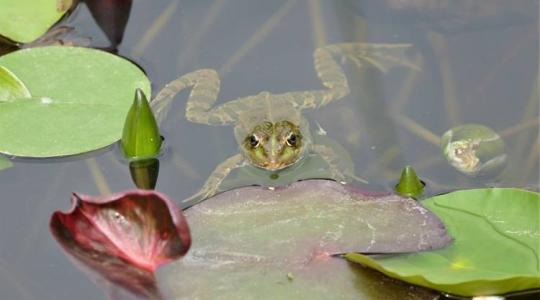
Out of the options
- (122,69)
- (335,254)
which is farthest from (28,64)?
(335,254)

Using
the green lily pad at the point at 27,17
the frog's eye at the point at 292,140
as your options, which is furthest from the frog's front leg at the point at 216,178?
the green lily pad at the point at 27,17

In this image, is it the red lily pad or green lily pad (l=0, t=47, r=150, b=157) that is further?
green lily pad (l=0, t=47, r=150, b=157)

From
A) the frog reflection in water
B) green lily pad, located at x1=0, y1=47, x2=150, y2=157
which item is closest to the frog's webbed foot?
the frog reflection in water

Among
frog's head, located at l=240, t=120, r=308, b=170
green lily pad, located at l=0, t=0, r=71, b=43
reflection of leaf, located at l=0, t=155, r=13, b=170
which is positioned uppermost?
green lily pad, located at l=0, t=0, r=71, b=43

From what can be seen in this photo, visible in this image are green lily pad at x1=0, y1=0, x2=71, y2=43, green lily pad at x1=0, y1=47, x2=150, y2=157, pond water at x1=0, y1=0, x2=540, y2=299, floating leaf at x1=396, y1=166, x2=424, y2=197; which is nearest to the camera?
floating leaf at x1=396, y1=166, x2=424, y2=197

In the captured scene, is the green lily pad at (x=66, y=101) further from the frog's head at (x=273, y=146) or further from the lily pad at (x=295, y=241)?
the lily pad at (x=295, y=241)

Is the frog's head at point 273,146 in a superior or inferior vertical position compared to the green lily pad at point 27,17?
inferior

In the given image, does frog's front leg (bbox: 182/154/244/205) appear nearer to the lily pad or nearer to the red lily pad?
the lily pad
